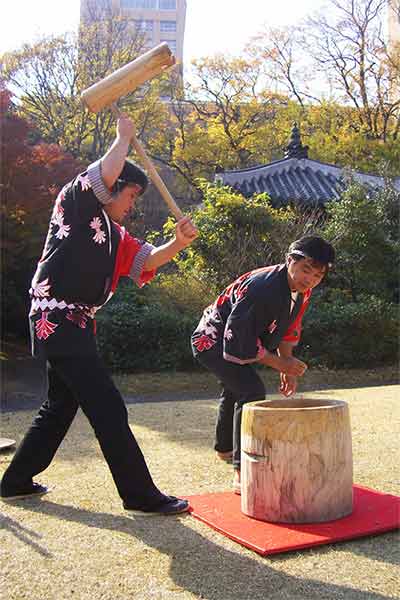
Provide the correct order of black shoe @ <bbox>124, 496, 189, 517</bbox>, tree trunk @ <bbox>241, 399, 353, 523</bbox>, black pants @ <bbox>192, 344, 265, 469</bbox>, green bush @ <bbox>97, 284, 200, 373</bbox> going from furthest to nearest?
green bush @ <bbox>97, 284, 200, 373</bbox>, black pants @ <bbox>192, 344, 265, 469</bbox>, black shoe @ <bbox>124, 496, 189, 517</bbox>, tree trunk @ <bbox>241, 399, 353, 523</bbox>

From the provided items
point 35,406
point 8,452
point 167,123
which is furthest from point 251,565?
point 167,123

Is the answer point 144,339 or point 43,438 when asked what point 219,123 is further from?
point 43,438

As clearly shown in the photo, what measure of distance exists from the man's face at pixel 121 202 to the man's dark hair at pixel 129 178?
17 mm

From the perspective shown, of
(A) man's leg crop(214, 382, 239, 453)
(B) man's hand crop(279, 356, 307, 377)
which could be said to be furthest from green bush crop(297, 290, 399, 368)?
(B) man's hand crop(279, 356, 307, 377)

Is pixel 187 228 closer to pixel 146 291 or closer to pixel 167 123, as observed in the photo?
pixel 146 291

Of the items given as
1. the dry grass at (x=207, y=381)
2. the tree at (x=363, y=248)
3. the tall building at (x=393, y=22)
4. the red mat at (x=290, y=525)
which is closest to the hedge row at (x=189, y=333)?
the dry grass at (x=207, y=381)

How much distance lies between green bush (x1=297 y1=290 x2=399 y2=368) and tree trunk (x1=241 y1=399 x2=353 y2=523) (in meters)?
7.25

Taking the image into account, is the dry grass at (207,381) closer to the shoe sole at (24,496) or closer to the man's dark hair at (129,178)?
the shoe sole at (24,496)

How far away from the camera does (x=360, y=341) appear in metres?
10.5

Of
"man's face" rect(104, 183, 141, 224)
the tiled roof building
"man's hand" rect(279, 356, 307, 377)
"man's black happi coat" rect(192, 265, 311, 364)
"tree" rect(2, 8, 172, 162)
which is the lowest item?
"man's hand" rect(279, 356, 307, 377)

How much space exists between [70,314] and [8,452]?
1.97 metres

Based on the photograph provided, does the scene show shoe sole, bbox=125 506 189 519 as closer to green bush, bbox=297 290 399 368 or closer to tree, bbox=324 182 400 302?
green bush, bbox=297 290 399 368

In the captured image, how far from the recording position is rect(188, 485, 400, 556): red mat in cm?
273

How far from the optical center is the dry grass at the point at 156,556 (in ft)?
7.58
